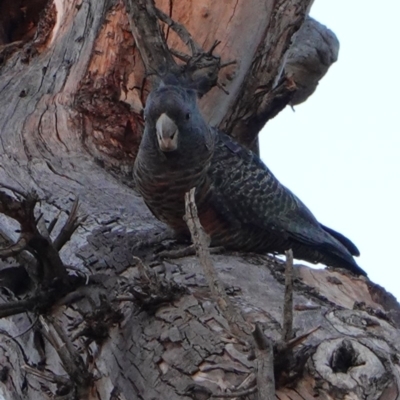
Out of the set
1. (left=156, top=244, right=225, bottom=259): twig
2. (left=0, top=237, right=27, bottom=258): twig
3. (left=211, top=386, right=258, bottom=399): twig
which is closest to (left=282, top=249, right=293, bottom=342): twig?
(left=211, top=386, right=258, bottom=399): twig

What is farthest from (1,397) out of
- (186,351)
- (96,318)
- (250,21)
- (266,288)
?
(250,21)

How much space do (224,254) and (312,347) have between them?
1114mm

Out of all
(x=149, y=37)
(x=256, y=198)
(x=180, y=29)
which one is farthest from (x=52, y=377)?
(x=180, y=29)

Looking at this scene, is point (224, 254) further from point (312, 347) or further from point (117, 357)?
point (312, 347)

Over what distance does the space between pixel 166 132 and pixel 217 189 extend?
20.9 inches

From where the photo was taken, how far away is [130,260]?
2.90 metres

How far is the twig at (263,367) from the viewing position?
5.66 ft

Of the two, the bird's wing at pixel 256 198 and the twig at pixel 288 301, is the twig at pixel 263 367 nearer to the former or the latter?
the twig at pixel 288 301

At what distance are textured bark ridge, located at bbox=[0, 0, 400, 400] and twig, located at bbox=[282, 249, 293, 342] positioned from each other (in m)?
0.03

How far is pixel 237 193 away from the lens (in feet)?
12.4

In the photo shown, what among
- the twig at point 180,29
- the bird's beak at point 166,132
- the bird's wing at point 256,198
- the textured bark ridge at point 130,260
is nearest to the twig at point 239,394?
the textured bark ridge at point 130,260

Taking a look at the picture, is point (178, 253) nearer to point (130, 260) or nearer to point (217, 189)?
point (130, 260)

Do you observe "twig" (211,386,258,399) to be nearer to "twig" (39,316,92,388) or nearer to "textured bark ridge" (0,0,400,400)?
"textured bark ridge" (0,0,400,400)

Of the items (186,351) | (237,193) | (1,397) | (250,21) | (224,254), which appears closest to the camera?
(186,351)
